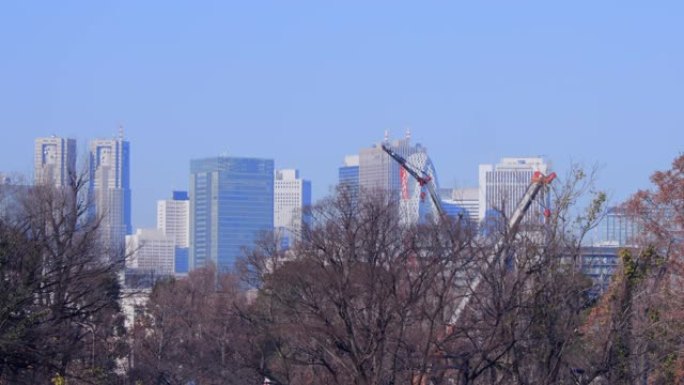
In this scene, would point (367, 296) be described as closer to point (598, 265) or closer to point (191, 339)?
point (598, 265)

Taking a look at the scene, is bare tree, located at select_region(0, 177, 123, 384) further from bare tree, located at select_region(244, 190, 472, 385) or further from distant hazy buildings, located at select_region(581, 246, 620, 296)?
distant hazy buildings, located at select_region(581, 246, 620, 296)

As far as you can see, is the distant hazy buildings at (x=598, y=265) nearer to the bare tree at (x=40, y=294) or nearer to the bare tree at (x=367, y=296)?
the bare tree at (x=367, y=296)

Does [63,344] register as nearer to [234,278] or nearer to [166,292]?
[166,292]

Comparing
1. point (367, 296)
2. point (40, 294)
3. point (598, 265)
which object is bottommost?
point (367, 296)

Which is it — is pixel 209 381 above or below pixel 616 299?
below

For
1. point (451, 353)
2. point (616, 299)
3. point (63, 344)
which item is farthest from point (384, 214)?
point (616, 299)

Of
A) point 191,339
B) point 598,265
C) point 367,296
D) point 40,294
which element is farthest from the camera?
point 191,339

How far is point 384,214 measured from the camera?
94.3 ft

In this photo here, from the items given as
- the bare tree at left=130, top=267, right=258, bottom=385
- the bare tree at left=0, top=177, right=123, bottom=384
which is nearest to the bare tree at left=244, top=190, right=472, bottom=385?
the bare tree at left=0, top=177, right=123, bottom=384

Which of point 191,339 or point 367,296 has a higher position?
point 367,296

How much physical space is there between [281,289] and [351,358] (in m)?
8.55

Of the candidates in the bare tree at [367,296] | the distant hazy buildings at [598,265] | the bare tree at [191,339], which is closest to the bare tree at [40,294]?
the bare tree at [367,296]

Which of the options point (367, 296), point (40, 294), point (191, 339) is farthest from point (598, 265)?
point (191, 339)

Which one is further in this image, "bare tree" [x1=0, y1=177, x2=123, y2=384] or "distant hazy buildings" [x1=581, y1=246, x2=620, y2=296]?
"distant hazy buildings" [x1=581, y1=246, x2=620, y2=296]
